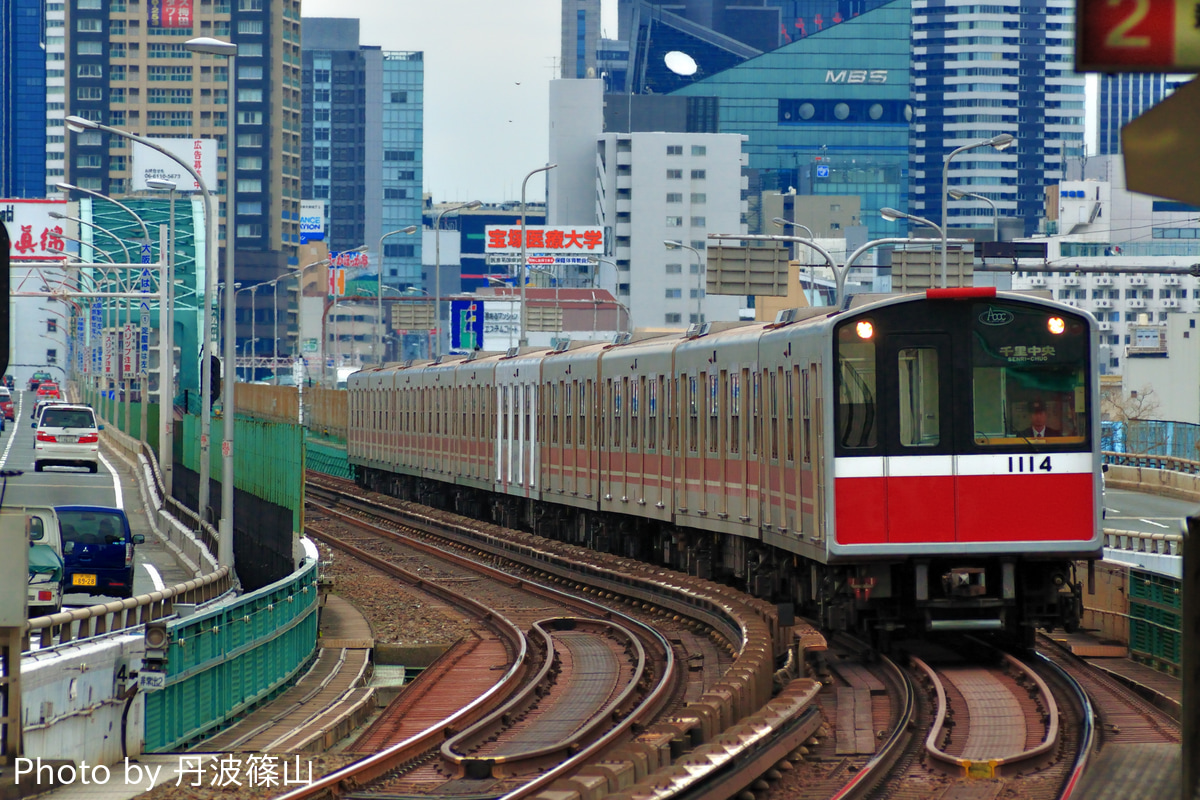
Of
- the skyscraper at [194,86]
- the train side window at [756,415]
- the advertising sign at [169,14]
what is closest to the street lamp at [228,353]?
the train side window at [756,415]

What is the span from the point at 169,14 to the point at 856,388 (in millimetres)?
176640

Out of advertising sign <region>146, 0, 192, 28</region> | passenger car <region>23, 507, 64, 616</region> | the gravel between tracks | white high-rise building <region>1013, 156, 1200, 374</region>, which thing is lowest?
the gravel between tracks

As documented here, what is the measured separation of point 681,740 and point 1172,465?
1670 inches

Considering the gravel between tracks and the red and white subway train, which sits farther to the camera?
the gravel between tracks

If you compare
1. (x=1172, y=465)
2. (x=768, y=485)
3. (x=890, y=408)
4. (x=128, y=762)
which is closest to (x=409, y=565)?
(x=768, y=485)

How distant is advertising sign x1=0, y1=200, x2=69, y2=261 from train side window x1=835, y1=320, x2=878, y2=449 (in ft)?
363

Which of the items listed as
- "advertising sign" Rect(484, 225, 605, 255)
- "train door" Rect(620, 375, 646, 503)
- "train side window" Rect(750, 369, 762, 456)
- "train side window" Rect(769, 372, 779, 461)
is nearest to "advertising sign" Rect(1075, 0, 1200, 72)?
"train side window" Rect(769, 372, 779, 461)

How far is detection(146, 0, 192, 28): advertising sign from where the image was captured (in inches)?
7141

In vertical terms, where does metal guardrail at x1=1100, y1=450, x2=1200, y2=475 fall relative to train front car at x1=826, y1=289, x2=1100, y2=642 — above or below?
below

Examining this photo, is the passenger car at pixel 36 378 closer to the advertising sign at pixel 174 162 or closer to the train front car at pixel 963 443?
the advertising sign at pixel 174 162

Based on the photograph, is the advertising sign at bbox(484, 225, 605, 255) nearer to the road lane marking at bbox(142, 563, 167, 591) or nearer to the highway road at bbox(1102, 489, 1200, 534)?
the highway road at bbox(1102, 489, 1200, 534)

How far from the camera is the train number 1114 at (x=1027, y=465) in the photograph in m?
14.9

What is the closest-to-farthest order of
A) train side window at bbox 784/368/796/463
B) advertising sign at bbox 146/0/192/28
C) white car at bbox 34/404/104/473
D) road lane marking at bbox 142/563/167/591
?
train side window at bbox 784/368/796/463, road lane marking at bbox 142/563/167/591, white car at bbox 34/404/104/473, advertising sign at bbox 146/0/192/28

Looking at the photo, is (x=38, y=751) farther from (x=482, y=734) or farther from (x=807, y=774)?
(x=807, y=774)
